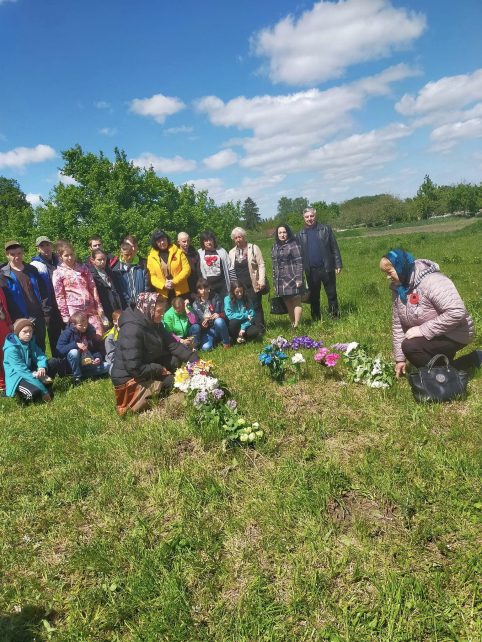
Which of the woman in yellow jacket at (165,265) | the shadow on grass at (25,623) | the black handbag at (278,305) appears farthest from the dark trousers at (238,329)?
the shadow on grass at (25,623)

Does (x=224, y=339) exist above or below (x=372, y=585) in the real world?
above

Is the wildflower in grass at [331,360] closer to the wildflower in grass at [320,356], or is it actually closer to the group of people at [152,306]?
the wildflower in grass at [320,356]

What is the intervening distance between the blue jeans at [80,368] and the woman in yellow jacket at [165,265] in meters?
1.74

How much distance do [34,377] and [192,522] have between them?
12.8 feet

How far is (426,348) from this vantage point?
14.7 ft

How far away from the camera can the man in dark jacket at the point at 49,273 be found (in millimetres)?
7035

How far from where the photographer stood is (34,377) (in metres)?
5.80

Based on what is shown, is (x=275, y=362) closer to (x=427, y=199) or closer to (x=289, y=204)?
(x=427, y=199)

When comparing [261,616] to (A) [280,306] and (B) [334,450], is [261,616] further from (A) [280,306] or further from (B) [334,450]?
(A) [280,306]

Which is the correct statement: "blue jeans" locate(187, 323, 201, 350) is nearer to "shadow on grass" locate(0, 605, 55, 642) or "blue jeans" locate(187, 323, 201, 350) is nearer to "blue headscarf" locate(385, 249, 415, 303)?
"blue headscarf" locate(385, 249, 415, 303)

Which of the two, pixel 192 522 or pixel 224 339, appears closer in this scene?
pixel 192 522

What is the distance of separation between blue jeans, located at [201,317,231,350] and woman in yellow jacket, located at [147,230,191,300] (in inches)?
39.9

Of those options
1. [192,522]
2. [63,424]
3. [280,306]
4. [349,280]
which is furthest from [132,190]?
[192,522]

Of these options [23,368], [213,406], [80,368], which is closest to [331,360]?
[213,406]
